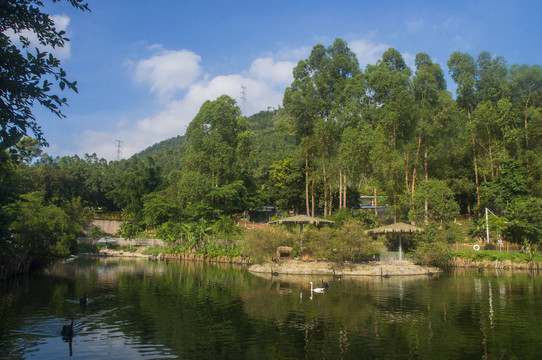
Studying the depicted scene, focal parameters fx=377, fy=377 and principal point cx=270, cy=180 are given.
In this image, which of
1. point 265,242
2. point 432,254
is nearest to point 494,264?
point 432,254

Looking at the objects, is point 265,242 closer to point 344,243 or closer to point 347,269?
point 344,243

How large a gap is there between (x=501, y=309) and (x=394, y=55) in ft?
98.2

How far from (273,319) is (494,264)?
77.8ft

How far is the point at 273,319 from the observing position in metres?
13.8

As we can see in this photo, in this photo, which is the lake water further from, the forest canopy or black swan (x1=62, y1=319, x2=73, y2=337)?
the forest canopy

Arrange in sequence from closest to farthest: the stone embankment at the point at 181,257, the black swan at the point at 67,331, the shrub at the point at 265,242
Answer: the black swan at the point at 67,331 < the shrub at the point at 265,242 < the stone embankment at the point at 181,257

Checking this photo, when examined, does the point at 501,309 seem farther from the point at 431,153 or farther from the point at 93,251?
the point at 93,251

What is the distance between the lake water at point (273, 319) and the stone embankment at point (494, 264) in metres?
6.47

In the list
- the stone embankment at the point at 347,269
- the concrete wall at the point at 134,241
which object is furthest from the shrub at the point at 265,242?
the concrete wall at the point at 134,241

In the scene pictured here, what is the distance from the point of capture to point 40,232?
25531 millimetres

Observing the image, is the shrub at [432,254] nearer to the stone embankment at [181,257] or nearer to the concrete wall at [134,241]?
the stone embankment at [181,257]

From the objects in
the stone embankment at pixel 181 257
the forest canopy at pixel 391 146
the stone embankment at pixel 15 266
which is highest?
the forest canopy at pixel 391 146

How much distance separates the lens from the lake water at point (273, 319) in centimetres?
1048

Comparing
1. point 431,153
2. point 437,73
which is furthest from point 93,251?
point 437,73
